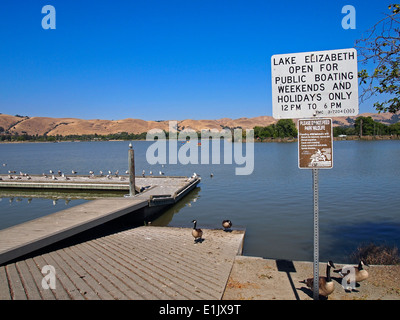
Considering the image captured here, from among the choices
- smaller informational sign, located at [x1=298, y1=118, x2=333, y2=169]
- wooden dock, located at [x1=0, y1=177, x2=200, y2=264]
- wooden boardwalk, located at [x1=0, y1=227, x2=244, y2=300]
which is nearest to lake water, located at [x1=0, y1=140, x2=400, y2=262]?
wooden dock, located at [x1=0, y1=177, x2=200, y2=264]

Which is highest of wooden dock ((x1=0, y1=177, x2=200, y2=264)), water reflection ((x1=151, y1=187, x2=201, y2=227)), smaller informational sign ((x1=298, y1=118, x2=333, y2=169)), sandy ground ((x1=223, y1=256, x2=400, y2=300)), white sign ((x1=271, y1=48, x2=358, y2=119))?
white sign ((x1=271, y1=48, x2=358, y2=119))

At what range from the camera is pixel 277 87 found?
17.8ft

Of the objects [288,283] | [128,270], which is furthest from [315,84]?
[128,270]

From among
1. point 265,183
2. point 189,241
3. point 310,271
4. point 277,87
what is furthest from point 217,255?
point 265,183

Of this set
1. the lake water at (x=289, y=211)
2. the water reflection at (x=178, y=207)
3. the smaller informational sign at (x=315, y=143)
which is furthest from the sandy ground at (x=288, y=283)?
the water reflection at (x=178, y=207)

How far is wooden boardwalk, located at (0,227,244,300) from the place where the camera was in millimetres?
6199

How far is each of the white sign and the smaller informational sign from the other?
201mm

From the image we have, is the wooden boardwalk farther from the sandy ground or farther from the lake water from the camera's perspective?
the lake water

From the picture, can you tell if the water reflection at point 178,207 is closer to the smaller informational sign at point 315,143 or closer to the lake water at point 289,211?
the lake water at point 289,211

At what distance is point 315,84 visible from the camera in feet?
17.3

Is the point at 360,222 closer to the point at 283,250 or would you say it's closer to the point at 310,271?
the point at 283,250

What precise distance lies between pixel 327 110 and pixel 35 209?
23454 mm

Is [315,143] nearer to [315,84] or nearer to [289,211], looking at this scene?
[315,84]

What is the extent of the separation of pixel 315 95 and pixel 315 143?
0.86m
